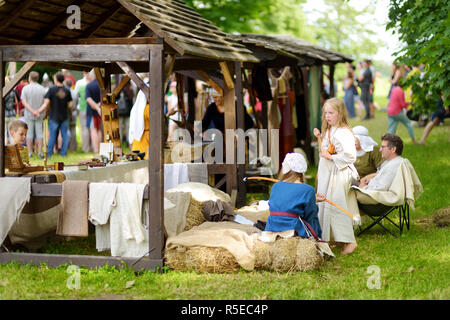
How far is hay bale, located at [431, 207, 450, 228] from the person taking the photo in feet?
28.7

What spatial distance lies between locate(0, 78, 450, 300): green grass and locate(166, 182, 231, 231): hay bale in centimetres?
121

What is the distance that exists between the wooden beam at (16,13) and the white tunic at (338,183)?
3.54 meters

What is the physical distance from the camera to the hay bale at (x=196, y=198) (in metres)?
7.77

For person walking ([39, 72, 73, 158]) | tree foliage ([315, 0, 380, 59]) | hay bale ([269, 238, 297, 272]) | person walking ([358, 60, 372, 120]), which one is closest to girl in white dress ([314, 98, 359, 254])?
hay bale ([269, 238, 297, 272])

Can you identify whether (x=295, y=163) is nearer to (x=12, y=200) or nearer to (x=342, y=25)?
(x=12, y=200)

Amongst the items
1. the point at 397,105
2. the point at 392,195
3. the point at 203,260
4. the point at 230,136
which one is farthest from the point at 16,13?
the point at 397,105

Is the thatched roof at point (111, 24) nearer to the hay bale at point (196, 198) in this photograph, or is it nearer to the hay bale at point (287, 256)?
the hay bale at point (196, 198)

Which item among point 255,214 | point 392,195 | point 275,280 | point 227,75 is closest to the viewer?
point 275,280

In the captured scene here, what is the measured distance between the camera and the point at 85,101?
17.8 meters

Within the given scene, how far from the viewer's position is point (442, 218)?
29.0 feet

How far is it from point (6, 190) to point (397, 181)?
445cm

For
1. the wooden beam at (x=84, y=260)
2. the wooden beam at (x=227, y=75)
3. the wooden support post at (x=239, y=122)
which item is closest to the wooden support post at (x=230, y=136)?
the wooden beam at (x=227, y=75)

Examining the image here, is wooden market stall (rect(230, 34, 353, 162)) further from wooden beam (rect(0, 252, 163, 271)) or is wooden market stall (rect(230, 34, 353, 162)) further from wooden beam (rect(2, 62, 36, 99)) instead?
wooden beam (rect(0, 252, 163, 271))

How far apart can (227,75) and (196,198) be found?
2247 millimetres
